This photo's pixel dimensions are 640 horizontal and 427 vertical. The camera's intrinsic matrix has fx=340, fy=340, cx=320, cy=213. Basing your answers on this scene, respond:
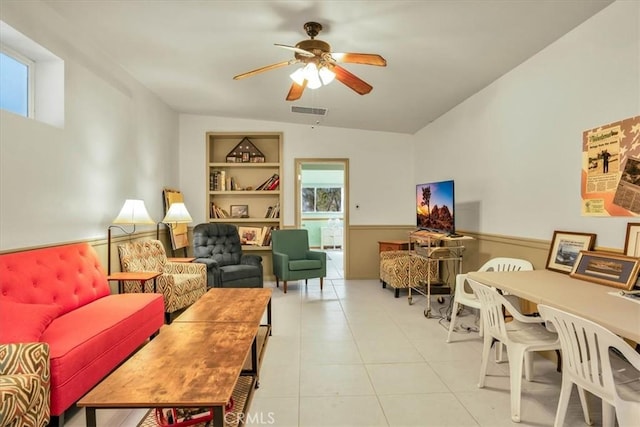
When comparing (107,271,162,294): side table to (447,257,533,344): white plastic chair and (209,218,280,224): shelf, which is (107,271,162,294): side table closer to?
(209,218,280,224): shelf

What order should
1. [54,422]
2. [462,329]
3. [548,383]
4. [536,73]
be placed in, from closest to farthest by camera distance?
[54,422], [548,383], [536,73], [462,329]

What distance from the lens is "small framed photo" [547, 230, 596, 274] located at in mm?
2365

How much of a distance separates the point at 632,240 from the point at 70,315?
3683 millimetres

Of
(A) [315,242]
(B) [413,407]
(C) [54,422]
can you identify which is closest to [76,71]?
(C) [54,422]

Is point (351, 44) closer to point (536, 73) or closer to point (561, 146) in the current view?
point (536, 73)

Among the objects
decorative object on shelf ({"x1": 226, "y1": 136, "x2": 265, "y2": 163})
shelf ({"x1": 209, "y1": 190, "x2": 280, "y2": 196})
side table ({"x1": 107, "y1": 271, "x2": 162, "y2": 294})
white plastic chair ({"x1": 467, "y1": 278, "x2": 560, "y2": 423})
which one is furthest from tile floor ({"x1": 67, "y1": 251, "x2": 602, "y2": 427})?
decorative object on shelf ({"x1": 226, "y1": 136, "x2": 265, "y2": 163})

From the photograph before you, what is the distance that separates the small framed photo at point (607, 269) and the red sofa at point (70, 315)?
10.2ft

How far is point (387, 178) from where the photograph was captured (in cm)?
593

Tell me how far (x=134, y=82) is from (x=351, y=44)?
2.75 metres

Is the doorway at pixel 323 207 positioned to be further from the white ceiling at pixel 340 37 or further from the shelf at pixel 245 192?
the white ceiling at pixel 340 37

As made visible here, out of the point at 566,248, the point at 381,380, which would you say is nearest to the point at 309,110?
the point at 566,248

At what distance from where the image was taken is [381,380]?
2.43 m

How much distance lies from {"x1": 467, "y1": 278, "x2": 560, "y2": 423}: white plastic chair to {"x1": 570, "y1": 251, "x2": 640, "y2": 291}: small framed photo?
43 centimetres

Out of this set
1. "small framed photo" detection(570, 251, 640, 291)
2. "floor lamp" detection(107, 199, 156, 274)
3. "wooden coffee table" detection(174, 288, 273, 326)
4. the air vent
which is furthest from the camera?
the air vent
